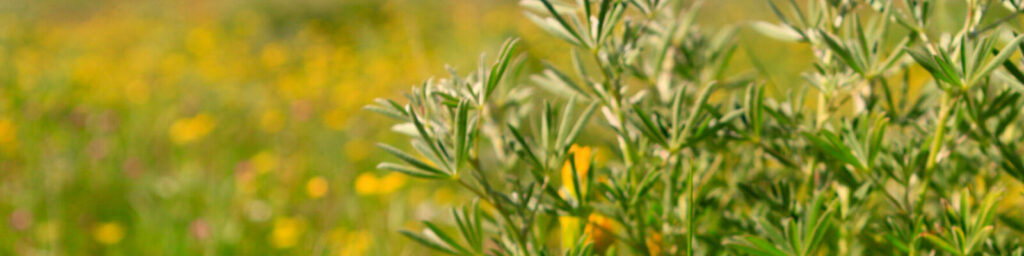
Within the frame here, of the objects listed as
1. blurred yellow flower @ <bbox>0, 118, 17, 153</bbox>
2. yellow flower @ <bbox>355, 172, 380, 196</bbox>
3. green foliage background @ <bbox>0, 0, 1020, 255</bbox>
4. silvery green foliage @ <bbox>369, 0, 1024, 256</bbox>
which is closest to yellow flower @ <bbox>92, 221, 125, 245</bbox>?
green foliage background @ <bbox>0, 0, 1020, 255</bbox>

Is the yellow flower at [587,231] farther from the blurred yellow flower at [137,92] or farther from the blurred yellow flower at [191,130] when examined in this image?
the blurred yellow flower at [137,92]

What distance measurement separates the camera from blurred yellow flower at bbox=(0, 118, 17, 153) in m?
2.79

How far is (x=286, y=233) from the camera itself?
1.96 m

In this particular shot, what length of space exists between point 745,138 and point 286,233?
4.95 feet

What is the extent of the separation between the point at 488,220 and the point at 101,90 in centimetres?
375

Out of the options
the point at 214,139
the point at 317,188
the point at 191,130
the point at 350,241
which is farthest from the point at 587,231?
the point at 214,139

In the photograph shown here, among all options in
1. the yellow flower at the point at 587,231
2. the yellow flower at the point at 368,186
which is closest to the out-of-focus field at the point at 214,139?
the yellow flower at the point at 368,186

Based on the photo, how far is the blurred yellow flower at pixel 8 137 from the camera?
9.17 ft

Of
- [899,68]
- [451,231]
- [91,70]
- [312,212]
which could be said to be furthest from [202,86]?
[899,68]

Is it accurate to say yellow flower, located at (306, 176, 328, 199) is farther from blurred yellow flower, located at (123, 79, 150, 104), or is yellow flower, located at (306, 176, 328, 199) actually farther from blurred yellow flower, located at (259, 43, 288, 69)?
blurred yellow flower, located at (259, 43, 288, 69)

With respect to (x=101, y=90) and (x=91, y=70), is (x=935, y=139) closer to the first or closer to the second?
(x=101, y=90)

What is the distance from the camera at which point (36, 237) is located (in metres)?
1.99

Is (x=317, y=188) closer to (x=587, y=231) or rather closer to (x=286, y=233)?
(x=286, y=233)

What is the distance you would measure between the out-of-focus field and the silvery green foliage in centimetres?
44
